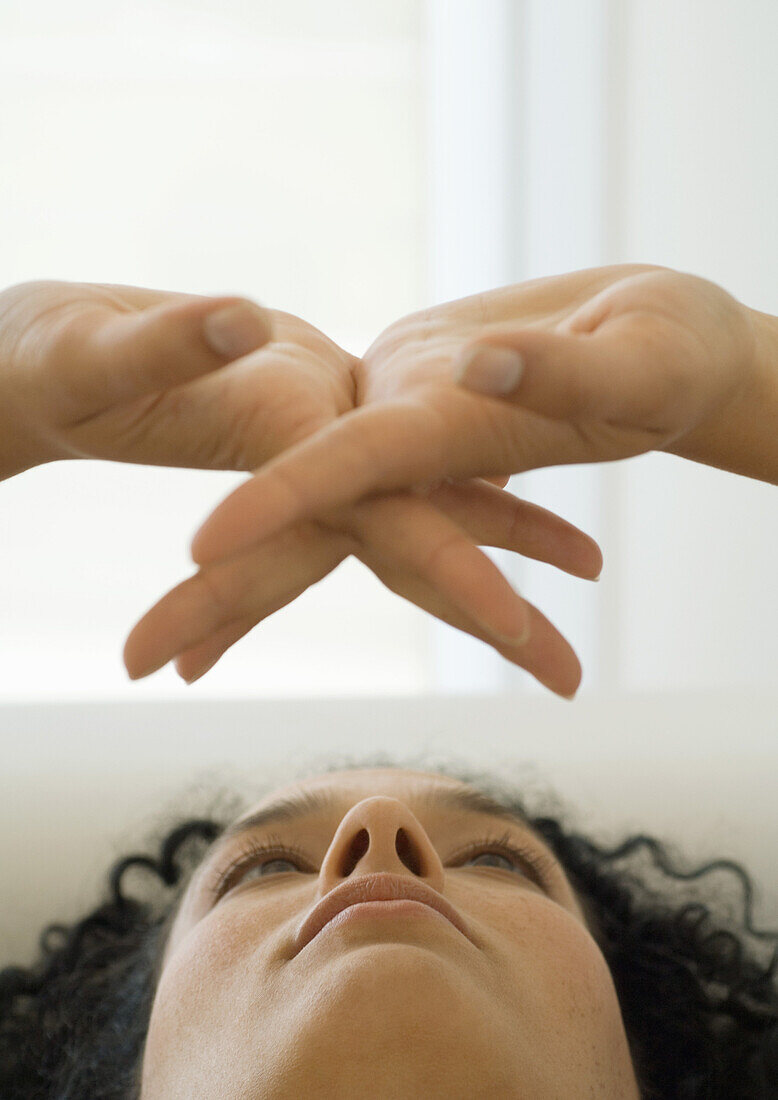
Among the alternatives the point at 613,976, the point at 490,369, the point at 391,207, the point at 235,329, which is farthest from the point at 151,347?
the point at 391,207

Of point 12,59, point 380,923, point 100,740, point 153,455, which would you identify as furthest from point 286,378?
point 12,59

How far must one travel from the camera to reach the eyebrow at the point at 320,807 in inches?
29.8

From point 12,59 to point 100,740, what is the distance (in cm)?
135

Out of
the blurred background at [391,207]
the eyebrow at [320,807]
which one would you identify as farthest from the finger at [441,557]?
the blurred background at [391,207]

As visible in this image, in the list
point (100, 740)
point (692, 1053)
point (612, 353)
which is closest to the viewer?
point (612, 353)

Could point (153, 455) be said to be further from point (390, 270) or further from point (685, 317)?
point (390, 270)

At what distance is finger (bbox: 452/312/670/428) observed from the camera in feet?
1.35

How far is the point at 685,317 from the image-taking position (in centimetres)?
46

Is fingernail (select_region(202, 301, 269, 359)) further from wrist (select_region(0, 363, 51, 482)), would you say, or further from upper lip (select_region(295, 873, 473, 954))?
upper lip (select_region(295, 873, 473, 954))

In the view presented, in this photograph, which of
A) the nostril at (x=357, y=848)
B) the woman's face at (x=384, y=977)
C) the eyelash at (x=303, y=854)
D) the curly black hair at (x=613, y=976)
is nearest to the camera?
the woman's face at (x=384, y=977)

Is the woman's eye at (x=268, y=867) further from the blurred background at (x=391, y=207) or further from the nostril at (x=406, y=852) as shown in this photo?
the blurred background at (x=391, y=207)

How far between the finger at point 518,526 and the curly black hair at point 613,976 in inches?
18.4

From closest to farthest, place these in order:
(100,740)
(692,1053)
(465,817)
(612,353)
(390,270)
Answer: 1. (612,353)
2. (465,817)
3. (692,1053)
4. (100,740)
5. (390,270)

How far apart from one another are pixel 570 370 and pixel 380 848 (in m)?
0.33
